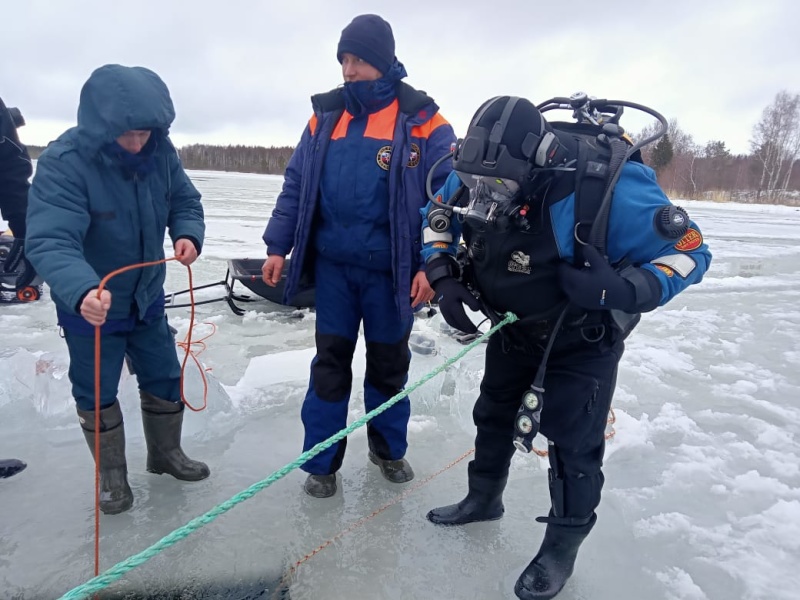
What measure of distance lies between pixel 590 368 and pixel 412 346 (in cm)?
227

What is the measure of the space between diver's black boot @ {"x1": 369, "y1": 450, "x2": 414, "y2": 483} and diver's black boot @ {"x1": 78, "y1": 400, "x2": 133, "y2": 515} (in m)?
1.17

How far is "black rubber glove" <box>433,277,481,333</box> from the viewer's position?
6.72 feet

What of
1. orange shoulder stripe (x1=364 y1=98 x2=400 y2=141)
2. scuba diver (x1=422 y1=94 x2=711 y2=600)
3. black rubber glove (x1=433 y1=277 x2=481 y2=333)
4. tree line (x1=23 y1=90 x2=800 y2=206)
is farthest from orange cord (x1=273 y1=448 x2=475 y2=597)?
tree line (x1=23 y1=90 x2=800 y2=206)

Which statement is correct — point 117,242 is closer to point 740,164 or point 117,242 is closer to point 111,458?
point 111,458

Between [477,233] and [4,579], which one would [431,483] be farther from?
[4,579]

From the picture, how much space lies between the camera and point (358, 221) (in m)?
2.36

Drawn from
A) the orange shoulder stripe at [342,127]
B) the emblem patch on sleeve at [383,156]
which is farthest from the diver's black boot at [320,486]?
the orange shoulder stripe at [342,127]

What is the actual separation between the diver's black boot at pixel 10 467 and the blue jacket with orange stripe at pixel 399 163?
1.65 meters

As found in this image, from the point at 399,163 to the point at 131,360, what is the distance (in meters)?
1.51

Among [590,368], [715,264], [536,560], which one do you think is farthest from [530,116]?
[715,264]

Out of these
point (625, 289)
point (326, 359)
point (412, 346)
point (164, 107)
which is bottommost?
point (412, 346)

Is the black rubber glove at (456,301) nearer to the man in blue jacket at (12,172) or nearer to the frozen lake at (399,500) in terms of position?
the frozen lake at (399,500)

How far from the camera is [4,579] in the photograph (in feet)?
6.42

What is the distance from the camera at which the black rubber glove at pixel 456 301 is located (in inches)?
80.7
